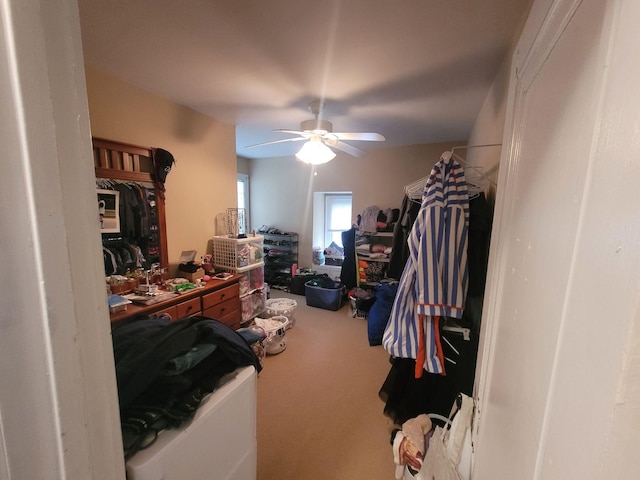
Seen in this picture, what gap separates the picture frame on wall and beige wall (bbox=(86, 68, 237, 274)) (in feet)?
1.36

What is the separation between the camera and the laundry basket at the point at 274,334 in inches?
106

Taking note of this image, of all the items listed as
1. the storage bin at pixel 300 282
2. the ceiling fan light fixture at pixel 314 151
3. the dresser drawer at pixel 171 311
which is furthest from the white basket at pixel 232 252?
the storage bin at pixel 300 282

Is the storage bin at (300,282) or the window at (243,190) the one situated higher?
the window at (243,190)

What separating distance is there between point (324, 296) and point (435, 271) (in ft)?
8.90

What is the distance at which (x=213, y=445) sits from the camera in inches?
33.9

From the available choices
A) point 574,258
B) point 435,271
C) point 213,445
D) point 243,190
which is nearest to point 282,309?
point 435,271

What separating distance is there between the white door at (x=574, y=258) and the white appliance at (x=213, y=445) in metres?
0.79

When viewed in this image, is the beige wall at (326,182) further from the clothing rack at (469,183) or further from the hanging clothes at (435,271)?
the hanging clothes at (435,271)

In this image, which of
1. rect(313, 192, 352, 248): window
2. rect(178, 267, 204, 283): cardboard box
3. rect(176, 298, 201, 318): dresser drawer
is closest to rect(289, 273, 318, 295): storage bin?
rect(313, 192, 352, 248): window

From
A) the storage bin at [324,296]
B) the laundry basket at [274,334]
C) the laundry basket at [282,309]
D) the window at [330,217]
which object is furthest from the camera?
the window at [330,217]

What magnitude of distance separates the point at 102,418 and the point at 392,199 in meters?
3.99

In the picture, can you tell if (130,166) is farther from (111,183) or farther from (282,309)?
(282,309)

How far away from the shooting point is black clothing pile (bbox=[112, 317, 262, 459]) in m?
0.73

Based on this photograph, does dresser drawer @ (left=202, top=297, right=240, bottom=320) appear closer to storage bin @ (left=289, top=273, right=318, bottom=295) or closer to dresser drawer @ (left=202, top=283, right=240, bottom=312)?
dresser drawer @ (left=202, top=283, right=240, bottom=312)
